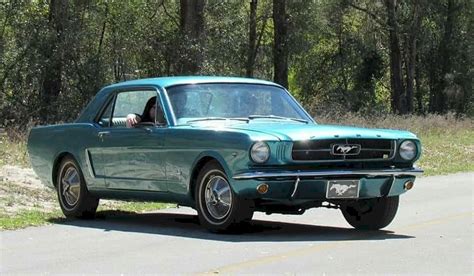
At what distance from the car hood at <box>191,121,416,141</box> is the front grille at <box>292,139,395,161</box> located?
0.05 meters

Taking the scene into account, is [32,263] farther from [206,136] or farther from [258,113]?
[258,113]

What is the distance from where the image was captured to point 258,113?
9.63 metres

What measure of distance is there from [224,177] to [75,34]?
18277mm

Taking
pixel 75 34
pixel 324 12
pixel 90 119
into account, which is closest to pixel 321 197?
pixel 90 119

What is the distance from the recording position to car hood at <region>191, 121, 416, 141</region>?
841 centimetres

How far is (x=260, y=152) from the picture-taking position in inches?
327

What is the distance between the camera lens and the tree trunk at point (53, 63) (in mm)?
25500

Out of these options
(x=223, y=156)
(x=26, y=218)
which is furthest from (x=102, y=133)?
(x=223, y=156)

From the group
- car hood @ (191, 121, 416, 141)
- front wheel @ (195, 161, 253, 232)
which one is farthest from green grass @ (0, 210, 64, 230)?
car hood @ (191, 121, 416, 141)

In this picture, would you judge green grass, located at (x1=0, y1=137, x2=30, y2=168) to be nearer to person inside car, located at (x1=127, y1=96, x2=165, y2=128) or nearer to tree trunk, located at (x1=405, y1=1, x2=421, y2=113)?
person inside car, located at (x1=127, y1=96, x2=165, y2=128)

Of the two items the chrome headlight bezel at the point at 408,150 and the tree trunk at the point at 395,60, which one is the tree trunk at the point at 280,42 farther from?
the chrome headlight bezel at the point at 408,150

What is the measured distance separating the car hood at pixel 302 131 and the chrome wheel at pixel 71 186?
92.6 inches

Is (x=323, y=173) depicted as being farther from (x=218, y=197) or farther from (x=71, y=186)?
(x=71, y=186)

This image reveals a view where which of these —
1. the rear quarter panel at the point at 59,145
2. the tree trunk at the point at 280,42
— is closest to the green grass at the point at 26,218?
the rear quarter panel at the point at 59,145
